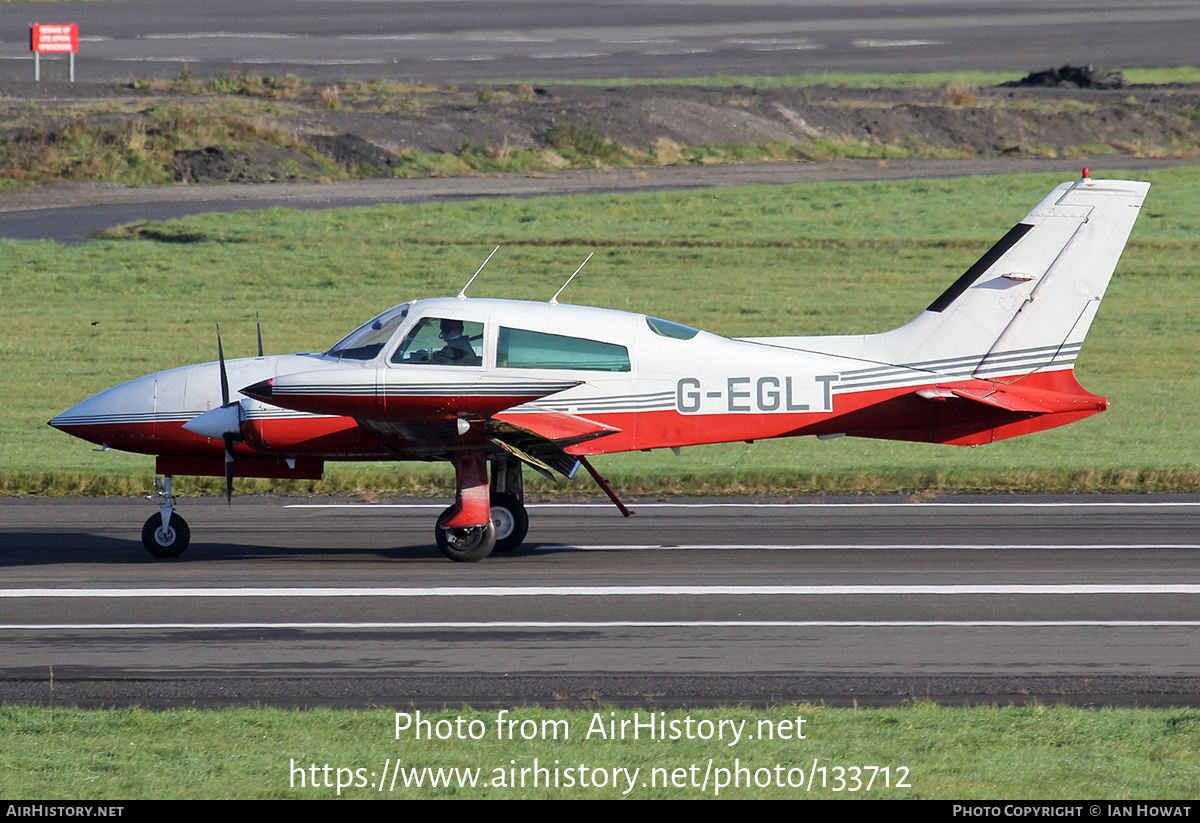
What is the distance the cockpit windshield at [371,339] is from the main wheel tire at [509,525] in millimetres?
2157

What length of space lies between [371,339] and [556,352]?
71.7 inches

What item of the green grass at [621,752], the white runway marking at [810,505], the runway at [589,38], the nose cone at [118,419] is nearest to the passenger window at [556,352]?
the white runway marking at [810,505]

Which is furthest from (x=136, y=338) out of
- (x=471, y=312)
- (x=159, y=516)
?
(x=471, y=312)

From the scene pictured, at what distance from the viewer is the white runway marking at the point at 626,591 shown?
12688 millimetres

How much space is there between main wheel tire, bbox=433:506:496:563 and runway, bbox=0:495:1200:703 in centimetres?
16

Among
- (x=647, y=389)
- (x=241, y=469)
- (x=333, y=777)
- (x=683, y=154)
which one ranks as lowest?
(x=333, y=777)

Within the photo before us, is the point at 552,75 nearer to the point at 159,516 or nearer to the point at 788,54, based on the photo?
the point at 788,54

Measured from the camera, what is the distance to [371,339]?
1377cm

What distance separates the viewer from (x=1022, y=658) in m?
10.6

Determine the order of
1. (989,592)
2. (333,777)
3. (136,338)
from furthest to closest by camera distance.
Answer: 1. (136,338)
2. (989,592)
3. (333,777)

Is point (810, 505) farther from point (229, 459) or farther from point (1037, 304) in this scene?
Result: point (229, 459)

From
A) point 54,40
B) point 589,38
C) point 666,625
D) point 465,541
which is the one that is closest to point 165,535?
point 465,541

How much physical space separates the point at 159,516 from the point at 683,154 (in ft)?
128

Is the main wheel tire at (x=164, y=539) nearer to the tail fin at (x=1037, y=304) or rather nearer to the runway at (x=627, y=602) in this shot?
the runway at (x=627, y=602)
